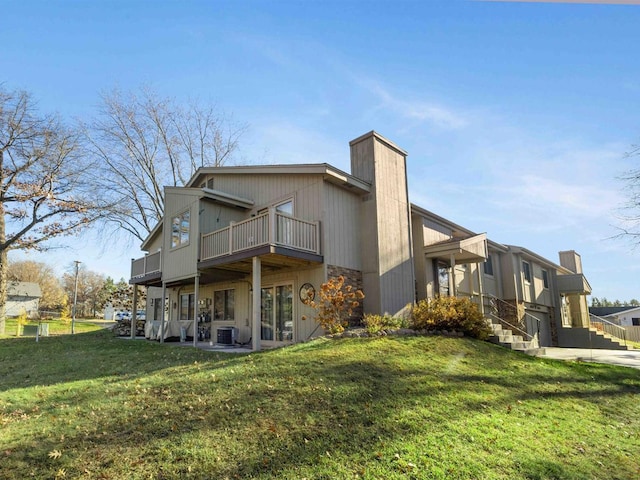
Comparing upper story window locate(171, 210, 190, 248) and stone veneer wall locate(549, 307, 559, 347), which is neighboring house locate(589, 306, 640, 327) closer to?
stone veneer wall locate(549, 307, 559, 347)

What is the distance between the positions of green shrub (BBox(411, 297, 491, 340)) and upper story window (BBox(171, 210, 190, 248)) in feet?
28.5

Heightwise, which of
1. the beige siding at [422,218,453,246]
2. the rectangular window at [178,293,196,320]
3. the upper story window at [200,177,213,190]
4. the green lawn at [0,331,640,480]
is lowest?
the green lawn at [0,331,640,480]

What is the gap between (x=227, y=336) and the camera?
540 inches

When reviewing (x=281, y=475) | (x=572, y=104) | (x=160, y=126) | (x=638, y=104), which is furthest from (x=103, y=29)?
(x=160, y=126)

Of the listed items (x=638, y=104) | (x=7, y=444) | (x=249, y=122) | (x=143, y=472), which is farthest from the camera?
(x=249, y=122)

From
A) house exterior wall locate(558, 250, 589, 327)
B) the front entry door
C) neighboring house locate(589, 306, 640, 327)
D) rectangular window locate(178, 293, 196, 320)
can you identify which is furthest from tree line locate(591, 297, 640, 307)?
the front entry door

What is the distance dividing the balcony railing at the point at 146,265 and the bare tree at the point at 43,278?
128ft

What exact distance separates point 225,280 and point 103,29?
35.3ft

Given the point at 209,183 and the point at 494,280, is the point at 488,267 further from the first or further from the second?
the point at 209,183

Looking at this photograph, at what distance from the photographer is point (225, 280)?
15656 millimetres

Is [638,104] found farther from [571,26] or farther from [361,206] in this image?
[361,206]

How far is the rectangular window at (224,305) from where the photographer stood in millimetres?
15320

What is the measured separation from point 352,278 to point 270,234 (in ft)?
10.9

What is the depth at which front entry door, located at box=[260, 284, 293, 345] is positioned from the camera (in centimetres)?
1278
